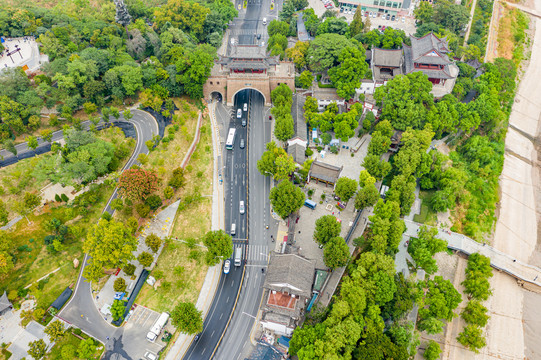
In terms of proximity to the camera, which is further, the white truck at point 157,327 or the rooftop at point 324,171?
the rooftop at point 324,171

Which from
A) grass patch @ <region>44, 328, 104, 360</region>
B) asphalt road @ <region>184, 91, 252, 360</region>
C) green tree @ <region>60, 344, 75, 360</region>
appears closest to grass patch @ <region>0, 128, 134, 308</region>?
grass patch @ <region>44, 328, 104, 360</region>

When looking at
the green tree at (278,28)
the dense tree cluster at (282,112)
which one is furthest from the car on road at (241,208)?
the green tree at (278,28)

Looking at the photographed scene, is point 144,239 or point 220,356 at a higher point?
point 144,239

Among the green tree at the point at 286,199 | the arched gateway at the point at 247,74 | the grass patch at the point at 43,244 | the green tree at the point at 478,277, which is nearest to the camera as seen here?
the grass patch at the point at 43,244

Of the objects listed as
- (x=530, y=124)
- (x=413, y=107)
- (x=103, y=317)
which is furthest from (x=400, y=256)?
(x=530, y=124)

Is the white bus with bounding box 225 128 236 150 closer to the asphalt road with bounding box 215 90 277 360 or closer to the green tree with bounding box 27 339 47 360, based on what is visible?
the asphalt road with bounding box 215 90 277 360

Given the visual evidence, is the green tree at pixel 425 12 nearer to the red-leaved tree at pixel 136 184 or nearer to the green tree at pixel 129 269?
the red-leaved tree at pixel 136 184

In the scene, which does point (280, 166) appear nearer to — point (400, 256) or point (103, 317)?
point (400, 256)
